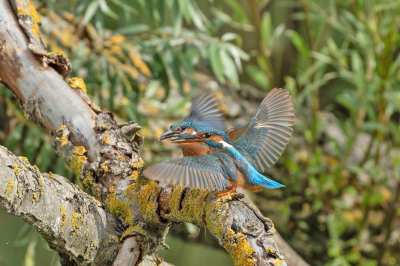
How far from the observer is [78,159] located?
993 mm

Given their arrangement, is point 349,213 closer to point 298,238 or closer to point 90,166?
point 298,238

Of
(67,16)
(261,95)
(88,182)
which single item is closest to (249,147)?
(88,182)

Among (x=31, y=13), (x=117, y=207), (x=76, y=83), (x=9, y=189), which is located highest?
(x=31, y=13)

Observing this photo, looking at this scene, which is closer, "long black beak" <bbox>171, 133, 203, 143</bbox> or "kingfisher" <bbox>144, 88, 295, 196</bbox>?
"kingfisher" <bbox>144, 88, 295, 196</bbox>

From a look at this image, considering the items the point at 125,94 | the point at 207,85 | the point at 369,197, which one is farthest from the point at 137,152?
the point at 207,85

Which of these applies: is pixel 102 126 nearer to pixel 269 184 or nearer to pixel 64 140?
pixel 64 140

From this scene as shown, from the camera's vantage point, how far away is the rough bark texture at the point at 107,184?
2.27 feet

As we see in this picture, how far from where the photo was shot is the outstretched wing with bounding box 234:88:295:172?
911 millimetres

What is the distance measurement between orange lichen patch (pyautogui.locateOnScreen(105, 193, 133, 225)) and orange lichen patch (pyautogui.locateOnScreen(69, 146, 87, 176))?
12cm

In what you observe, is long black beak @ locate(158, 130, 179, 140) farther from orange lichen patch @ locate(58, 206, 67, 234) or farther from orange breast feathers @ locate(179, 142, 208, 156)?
orange lichen patch @ locate(58, 206, 67, 234)

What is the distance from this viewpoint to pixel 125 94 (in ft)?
6.02

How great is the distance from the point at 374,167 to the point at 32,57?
72.1 inches

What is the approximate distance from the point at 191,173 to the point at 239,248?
0.16 metres

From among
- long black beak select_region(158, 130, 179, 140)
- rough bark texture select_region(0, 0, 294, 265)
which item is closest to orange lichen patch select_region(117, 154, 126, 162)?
rough bark texture select_region(0, 0, 294, 265)
